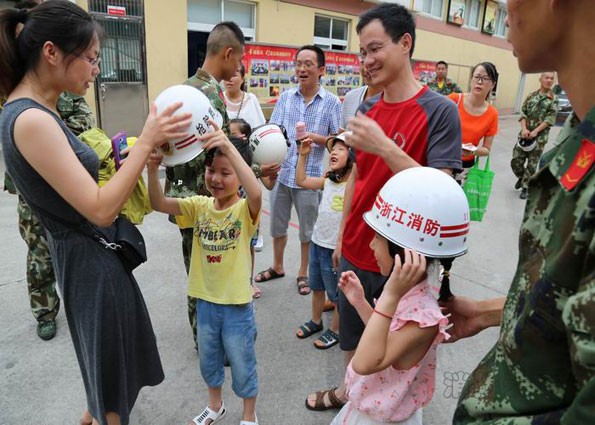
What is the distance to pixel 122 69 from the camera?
861 cm

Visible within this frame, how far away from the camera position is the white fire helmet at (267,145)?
2.54 meters

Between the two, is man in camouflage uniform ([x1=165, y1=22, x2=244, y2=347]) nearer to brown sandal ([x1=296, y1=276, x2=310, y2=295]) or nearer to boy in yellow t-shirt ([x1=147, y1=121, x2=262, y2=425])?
boy in yellow t-shirt ([x1=147, y1=121, x2=262, y2=425])

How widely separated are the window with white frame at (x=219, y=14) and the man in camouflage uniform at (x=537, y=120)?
21.5ft

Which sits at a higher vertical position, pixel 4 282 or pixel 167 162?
pixel 167 162

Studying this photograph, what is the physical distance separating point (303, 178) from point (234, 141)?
0.92 metres

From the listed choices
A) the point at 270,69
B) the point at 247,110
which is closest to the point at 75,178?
the point at 247,110

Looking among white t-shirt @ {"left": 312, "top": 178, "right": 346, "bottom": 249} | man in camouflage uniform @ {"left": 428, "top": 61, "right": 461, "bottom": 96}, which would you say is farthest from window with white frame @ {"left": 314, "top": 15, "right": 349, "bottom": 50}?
white t-shirt @ {"left": 312, "top": 178, "right": 346, "bottom": 249}

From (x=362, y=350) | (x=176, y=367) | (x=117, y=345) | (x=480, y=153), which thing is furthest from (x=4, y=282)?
(x=480, y=153)

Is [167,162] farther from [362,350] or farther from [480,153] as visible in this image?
[480,153]

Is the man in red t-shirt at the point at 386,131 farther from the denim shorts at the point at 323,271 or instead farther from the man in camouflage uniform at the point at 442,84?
the man in camouflage uniform at the point at 442,84

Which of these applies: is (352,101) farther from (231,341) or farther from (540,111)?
(540,111)

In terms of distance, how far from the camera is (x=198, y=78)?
258 centimetres

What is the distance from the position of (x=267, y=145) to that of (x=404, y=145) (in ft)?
2.85

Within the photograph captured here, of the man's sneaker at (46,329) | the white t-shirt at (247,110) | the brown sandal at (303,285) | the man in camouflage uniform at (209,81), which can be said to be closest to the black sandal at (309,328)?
the brown sandal at (303,285)
